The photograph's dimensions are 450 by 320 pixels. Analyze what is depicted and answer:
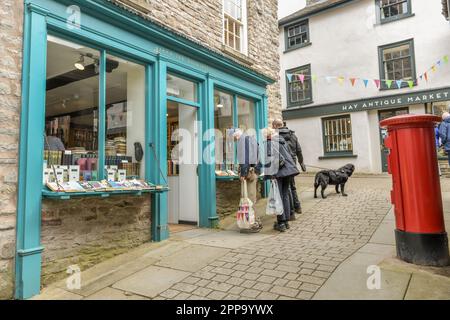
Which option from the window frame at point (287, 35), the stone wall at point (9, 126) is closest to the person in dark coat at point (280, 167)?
the stone wall at point (9, 126)

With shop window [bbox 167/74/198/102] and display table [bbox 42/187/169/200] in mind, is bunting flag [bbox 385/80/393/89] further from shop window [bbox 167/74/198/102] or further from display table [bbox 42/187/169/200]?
display table [bbox 42/187/169/200]

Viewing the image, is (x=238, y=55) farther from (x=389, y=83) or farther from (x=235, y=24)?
(x=389, y=83)

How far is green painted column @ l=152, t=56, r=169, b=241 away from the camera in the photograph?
5363mm

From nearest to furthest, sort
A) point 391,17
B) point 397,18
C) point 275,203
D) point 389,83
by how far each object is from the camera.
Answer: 1. point 275,203
2. point 389,83
3. point 397,18
4. point 391,17

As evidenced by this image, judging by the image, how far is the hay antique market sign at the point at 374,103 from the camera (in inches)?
493

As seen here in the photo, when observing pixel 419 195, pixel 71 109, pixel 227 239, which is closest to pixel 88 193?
pixel 71 109

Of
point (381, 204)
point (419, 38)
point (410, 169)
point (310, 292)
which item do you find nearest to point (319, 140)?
point (419, 38)

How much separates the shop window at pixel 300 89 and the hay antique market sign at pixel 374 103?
459mm

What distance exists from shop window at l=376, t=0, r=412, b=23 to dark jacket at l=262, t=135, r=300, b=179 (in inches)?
453

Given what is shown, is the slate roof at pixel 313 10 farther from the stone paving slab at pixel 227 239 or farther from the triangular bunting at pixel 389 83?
the stone paving slab at pixel 227 239

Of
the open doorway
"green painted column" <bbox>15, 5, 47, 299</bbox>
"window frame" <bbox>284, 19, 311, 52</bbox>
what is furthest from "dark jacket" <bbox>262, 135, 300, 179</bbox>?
"window frame" <bbox>284, 19, 311, 52</bbox>

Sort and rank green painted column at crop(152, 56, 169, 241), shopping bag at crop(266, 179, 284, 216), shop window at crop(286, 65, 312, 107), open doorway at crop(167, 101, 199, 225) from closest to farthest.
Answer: green painted column at crop(152, 56, 169, 241)
shopping bag at crop(266, 179, 284, 216)
open doorway at crop(167, 101, 199, 225)
shop window at crop(286, 65, 312, 107)

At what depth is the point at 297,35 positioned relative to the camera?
16.7 meters

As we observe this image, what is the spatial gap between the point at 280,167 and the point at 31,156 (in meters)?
3.81
